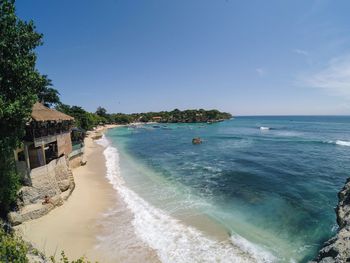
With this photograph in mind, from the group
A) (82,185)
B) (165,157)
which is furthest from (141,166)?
(82,185)

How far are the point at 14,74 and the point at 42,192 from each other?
30.1ft

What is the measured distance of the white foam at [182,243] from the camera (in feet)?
40.9

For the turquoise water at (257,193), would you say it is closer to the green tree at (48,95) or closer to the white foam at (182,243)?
the white foam at (182,243)

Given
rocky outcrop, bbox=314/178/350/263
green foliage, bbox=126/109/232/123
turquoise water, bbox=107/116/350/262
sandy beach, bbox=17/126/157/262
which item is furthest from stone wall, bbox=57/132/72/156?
green foliage, bbox=126/109/232/123

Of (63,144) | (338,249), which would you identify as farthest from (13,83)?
(338,249)

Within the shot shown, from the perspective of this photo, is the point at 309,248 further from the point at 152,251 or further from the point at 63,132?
the point at 63,132

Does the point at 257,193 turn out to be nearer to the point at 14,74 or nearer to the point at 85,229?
the point at 85,229

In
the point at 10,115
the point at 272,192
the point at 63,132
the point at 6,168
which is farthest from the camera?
the point at 63,132

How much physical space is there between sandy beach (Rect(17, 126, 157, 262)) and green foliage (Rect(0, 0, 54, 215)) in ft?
11.1

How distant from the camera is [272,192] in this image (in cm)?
2241

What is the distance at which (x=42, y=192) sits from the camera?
17594 mm

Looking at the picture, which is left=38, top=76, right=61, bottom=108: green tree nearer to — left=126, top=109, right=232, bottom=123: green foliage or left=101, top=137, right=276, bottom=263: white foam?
left=101, top=137, right=276, bottom=263: white foam

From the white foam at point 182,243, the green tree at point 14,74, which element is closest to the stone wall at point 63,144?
the green tree at point 14,74

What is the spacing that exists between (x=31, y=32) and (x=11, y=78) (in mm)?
2889
